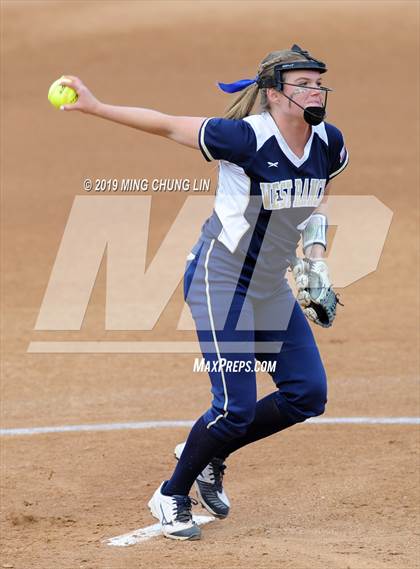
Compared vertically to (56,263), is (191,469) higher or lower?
lower

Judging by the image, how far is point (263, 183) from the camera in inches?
222

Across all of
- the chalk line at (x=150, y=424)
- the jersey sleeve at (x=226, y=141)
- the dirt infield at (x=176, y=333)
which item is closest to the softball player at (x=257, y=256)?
the jersey sleeve at (x=226, y=141)

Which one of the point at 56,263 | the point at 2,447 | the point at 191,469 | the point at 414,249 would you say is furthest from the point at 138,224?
the point at 191,469

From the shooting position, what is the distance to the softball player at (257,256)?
18.3 feet

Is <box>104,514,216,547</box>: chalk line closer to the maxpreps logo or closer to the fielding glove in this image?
the fielding glove

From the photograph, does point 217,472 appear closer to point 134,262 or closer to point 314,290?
point 314,290

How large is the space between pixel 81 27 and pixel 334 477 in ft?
53.5

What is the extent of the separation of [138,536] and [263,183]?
2.06 metres

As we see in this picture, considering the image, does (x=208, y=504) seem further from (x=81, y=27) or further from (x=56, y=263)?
(x=81, y=27)

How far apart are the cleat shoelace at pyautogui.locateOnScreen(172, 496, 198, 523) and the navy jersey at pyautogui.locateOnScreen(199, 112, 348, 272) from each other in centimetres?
136

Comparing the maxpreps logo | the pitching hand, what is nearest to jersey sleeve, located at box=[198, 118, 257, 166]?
the pitching hand

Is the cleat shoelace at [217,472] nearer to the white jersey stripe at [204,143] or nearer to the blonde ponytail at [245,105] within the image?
the white jersey stripe at [204,143]

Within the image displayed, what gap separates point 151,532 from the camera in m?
6.23

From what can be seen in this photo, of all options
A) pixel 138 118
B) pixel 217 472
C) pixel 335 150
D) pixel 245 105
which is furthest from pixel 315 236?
pixel 217 472
